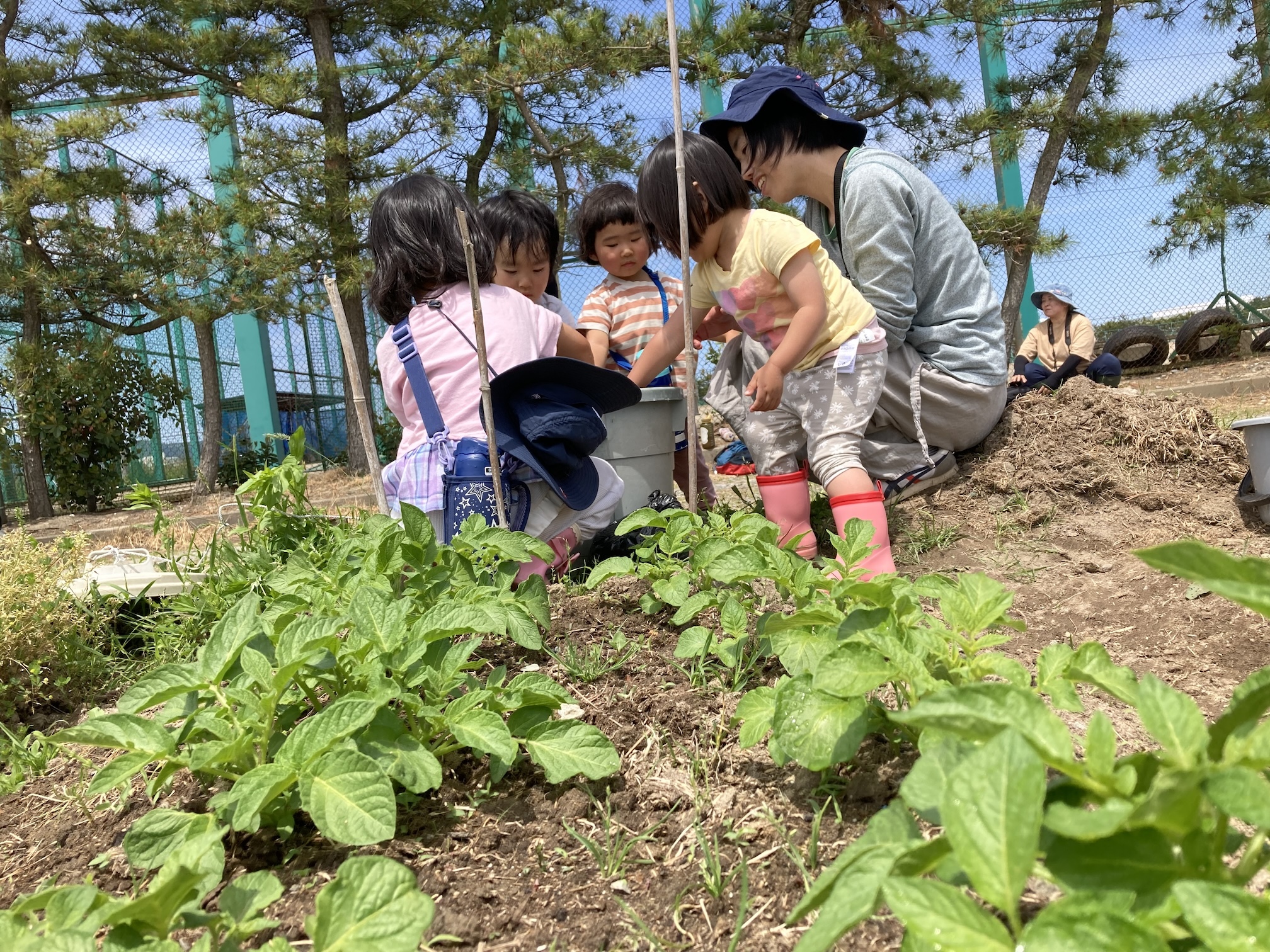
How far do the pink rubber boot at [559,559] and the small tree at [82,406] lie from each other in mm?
6794

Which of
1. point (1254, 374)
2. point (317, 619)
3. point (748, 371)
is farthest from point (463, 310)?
point (1254, 374)

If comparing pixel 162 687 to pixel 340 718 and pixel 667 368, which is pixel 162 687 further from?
pixel 667 368

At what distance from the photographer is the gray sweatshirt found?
7.77ft

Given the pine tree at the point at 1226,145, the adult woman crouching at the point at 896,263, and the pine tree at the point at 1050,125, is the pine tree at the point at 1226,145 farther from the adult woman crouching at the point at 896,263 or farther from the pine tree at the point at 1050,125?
the adult woman crouching at the point at 896,263

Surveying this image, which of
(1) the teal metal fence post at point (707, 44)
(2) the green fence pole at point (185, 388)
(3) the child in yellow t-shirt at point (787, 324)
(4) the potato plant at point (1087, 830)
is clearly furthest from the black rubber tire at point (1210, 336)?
(2) the green fence pole at point (185, 388)

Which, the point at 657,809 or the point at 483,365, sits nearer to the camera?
the point at 657,809

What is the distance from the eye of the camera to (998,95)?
7.16 m

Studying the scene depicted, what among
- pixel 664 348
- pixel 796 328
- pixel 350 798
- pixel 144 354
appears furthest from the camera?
pixel 144 354

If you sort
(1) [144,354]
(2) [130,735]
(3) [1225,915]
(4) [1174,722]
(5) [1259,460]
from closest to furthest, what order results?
1. (3) [1225,915]
2. (4) [1174,722]
3. (2) [130,735]
4. (5) [1259,460]
5. (1) [144,354]

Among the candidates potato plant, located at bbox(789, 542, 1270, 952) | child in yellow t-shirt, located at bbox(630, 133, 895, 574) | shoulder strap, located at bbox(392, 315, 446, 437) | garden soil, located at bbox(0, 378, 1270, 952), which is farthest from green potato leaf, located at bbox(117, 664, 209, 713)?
child in yellow t-shirt, located at bbox(630, 133, 895, 574)

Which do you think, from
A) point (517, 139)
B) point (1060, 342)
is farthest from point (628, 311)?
point (517, 139)

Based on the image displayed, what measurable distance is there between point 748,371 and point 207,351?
22.6ft

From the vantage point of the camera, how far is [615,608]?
181cm

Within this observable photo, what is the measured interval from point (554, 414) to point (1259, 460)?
5.62 feet
